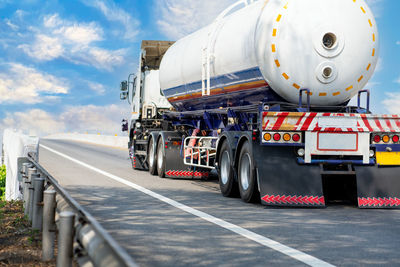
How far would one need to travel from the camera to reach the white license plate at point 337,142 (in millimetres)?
9875

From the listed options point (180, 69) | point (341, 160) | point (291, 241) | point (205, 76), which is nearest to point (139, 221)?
point (291, 241)

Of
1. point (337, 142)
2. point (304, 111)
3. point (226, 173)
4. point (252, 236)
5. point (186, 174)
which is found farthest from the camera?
point (186, 174)

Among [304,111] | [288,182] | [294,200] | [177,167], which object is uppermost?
[304,111]

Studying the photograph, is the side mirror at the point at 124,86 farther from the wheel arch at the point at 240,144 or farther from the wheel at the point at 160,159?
the wheel arch at the point at 240,144

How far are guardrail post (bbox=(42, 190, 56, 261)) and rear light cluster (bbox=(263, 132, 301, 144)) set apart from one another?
197 inches

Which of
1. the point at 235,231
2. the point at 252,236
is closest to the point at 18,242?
the point at 235,231

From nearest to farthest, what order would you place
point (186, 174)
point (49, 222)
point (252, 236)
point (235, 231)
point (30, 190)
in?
1. point (49, 222)
2. point (252, 236)
3. point (235, 231)
4. point (30, 190)
5. point (186, 174)

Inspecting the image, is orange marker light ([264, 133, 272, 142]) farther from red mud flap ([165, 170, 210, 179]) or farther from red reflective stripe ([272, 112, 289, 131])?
red mud flap ([165, 170, 210, 179])

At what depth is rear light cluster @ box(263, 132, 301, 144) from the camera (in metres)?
9.78

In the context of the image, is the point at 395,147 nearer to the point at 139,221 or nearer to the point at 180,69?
the point at 139,221

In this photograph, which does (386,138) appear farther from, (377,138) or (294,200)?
(294,200)

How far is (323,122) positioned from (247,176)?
5.47 ft

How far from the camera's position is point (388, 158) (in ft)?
33.2

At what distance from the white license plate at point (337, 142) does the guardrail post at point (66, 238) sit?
251 inches
